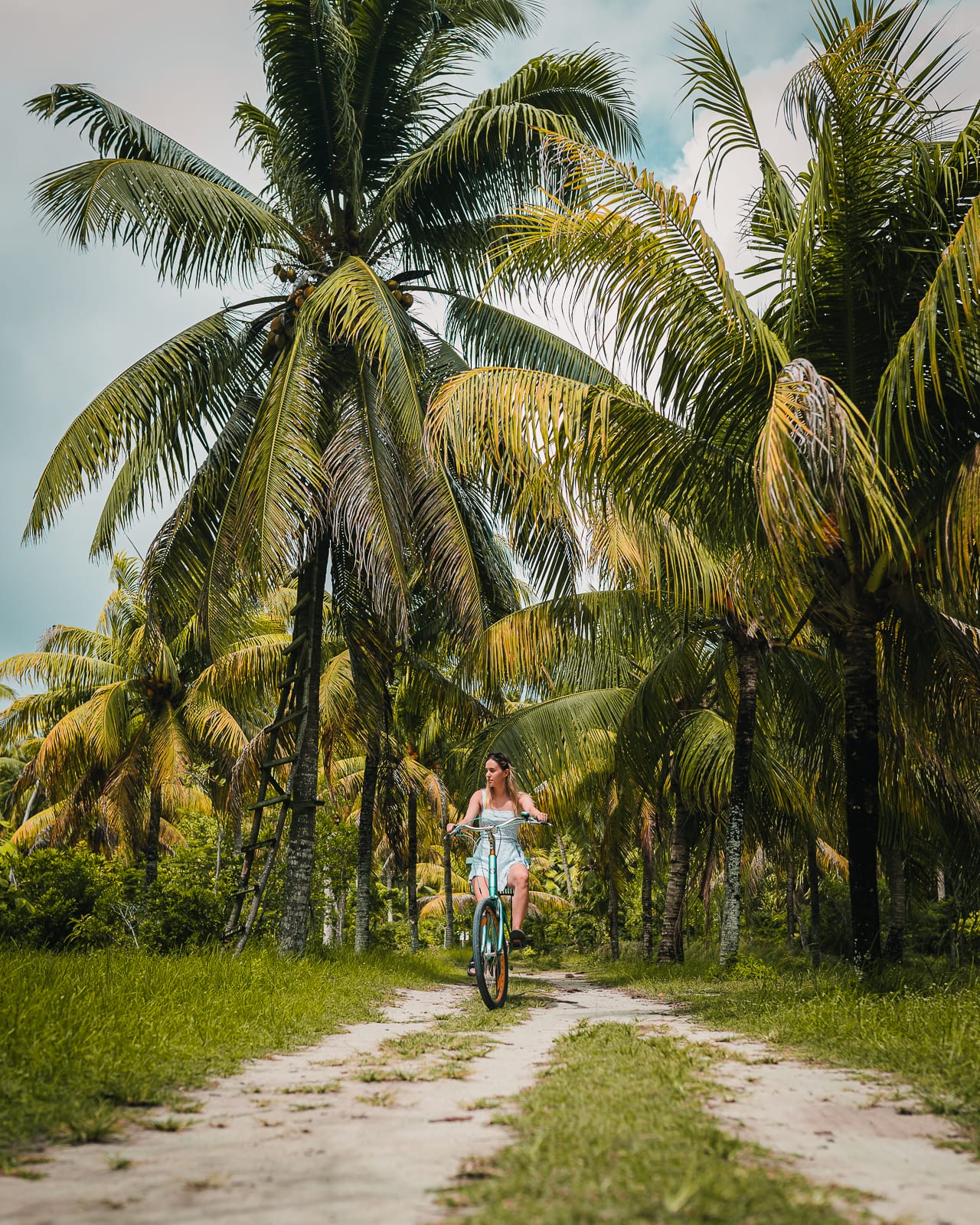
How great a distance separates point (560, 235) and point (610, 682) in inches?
384

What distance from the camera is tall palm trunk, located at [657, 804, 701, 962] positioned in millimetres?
15086

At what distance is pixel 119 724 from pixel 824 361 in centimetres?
1518

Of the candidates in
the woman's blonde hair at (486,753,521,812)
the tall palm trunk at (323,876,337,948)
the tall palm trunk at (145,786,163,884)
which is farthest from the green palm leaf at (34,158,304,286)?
the tall palm trunk at (323,876,337,948)

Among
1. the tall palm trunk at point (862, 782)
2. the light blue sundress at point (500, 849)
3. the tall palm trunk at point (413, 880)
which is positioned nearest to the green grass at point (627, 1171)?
the light blue sundress at point (500, 849)

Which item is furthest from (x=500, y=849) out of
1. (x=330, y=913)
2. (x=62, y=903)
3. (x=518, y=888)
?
(x=330, y=913)

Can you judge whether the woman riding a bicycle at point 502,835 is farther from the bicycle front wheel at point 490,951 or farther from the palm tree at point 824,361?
the palm tree at point 824,361

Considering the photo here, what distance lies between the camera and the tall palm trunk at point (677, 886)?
15.1 metres

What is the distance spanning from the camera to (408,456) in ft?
33.2

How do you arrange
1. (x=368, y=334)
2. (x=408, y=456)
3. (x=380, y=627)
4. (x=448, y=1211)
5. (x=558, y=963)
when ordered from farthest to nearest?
(x=558, y=963) < (x=380, y=627) < (x=408, y=456) < (x=368, y=334) < (x=448, y=1211)

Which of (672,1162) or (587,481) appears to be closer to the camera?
(672,1162)

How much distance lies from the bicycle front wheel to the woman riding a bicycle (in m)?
0.11

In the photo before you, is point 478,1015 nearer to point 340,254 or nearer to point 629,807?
point 340,254

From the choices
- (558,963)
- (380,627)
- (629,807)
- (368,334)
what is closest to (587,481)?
(368,334)

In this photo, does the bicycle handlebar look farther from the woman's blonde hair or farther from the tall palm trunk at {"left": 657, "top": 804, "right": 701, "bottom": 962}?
the tall palm trunk at {"left": 657, "top": 804, "right": 701, "bottom": 962}
